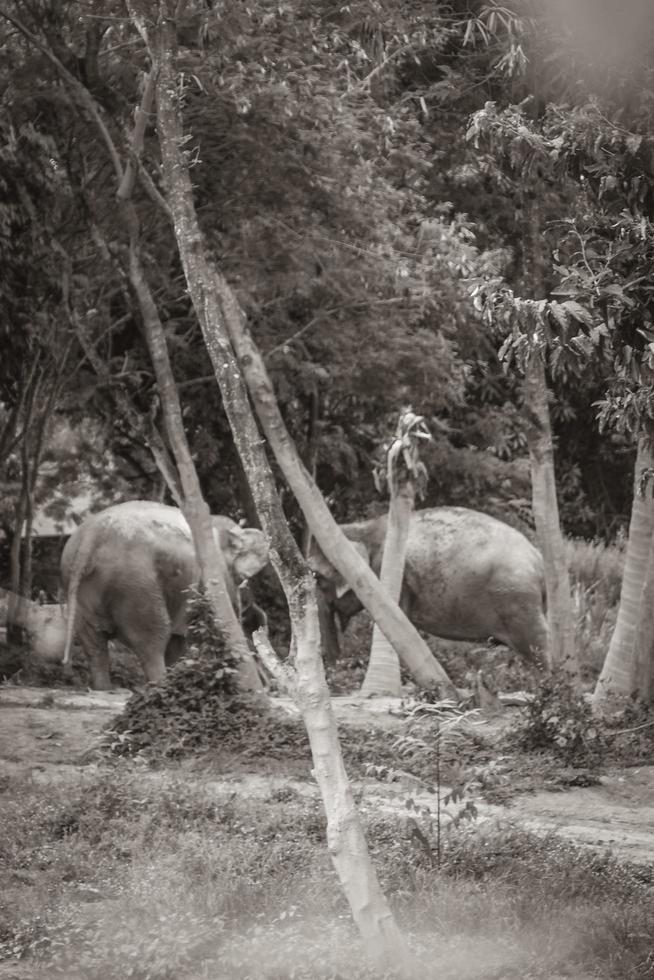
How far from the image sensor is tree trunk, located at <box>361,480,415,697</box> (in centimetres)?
1477

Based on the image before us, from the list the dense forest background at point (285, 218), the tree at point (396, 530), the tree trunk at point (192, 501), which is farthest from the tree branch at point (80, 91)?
the tree at point (396, 530)

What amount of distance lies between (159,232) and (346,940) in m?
11.4

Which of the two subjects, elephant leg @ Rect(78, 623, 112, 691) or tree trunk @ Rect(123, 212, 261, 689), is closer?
tree trunk @ Rect(123, 212, 261, 689)

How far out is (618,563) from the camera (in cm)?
2000

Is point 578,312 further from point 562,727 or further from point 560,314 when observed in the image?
point 562,727

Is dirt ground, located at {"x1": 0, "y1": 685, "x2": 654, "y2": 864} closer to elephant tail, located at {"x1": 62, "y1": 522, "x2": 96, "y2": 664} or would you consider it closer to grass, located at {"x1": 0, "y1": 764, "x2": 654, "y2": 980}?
grass, located at {"x1": 0, "y1": 764, "x2": 654, "y2": 980}

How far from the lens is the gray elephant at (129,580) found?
15.4 meters

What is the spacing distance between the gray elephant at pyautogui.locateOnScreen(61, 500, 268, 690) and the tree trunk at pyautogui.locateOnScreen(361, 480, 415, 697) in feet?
6.22

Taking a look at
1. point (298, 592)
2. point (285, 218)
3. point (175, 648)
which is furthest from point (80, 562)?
point (298, 592)

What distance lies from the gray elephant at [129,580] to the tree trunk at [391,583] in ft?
6.22

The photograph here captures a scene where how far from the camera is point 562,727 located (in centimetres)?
1088

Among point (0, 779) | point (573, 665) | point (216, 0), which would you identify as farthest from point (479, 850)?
point (216, 0)

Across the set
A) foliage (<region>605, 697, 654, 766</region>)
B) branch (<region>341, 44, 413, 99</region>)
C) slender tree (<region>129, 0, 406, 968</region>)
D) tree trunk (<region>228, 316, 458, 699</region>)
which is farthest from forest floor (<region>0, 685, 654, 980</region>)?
branch (<region>341, 44, 413, 99</region>)

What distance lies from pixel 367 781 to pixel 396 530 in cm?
482
